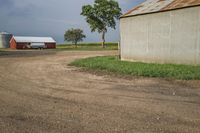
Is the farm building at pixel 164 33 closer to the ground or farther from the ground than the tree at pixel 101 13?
closer to the ground

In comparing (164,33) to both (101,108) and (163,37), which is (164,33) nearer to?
(163,37)

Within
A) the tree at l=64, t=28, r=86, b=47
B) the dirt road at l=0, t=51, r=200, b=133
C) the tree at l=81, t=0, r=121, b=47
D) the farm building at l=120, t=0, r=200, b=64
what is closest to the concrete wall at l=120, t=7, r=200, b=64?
the farm building at l=120, t=0, r=200, b=64

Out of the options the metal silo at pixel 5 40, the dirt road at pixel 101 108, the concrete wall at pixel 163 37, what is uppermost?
the metal silo at pixel 5 40

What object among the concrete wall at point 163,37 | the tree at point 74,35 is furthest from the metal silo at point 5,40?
the concrete wall at point 163,37

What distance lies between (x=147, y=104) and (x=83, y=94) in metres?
2.21

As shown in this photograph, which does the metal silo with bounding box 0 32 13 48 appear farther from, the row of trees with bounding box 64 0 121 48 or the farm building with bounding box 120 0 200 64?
the farm building with bounding box 120 0 200 64

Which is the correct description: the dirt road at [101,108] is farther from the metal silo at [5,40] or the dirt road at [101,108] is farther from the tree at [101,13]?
the metal silo at [5,40]

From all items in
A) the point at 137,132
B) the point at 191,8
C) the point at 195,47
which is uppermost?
the point at 191,8

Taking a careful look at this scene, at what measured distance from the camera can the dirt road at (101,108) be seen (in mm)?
3943

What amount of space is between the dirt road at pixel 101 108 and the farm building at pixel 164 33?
4483 mm

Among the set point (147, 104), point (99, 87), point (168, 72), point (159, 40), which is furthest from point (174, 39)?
point (147, 104)

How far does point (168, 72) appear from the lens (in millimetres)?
9656

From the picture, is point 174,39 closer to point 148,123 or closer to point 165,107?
point 165,107

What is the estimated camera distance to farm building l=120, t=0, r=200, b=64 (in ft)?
37.2
